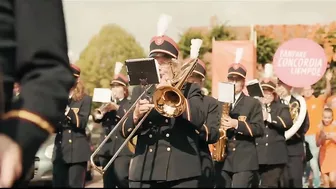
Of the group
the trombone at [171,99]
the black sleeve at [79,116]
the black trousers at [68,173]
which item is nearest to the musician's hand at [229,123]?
the black sleeve at [79,116]

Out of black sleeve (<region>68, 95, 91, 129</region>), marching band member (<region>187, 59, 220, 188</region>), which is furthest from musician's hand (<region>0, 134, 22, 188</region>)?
black sleeve (<region>68, 95, 91, 129</region>)

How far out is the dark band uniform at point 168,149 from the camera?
545 cm

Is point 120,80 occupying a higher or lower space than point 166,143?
lower

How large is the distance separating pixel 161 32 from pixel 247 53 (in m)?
8.13

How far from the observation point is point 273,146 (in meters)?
9.59

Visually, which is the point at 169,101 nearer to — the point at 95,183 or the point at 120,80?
the point at 120,80

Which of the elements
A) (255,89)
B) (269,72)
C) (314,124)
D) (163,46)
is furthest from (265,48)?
(163,46)

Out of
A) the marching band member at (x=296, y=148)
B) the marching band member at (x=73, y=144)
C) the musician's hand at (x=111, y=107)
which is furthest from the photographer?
the marching band member at (x=296, y=148)

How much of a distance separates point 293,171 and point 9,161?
9.29m

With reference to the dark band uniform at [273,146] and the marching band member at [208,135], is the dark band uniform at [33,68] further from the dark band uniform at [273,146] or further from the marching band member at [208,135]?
the dark band uniform at [273,146]

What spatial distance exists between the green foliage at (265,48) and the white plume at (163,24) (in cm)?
2585

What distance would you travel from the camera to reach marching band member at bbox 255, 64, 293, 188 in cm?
945

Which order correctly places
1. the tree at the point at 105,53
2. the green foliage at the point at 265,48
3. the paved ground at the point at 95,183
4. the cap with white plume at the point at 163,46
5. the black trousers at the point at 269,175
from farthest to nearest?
1. the tree at the point at 105,53
2. the green foliage at the point at 265,48
3. the paved ground at the point at 95,183
4. the black trousers at the point at 269,175
5. the cap with white plume at the point at 163,46

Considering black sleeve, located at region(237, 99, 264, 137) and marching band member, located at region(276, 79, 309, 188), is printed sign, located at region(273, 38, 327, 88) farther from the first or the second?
black sleeve, located at region(237, 99, 264, 137)
